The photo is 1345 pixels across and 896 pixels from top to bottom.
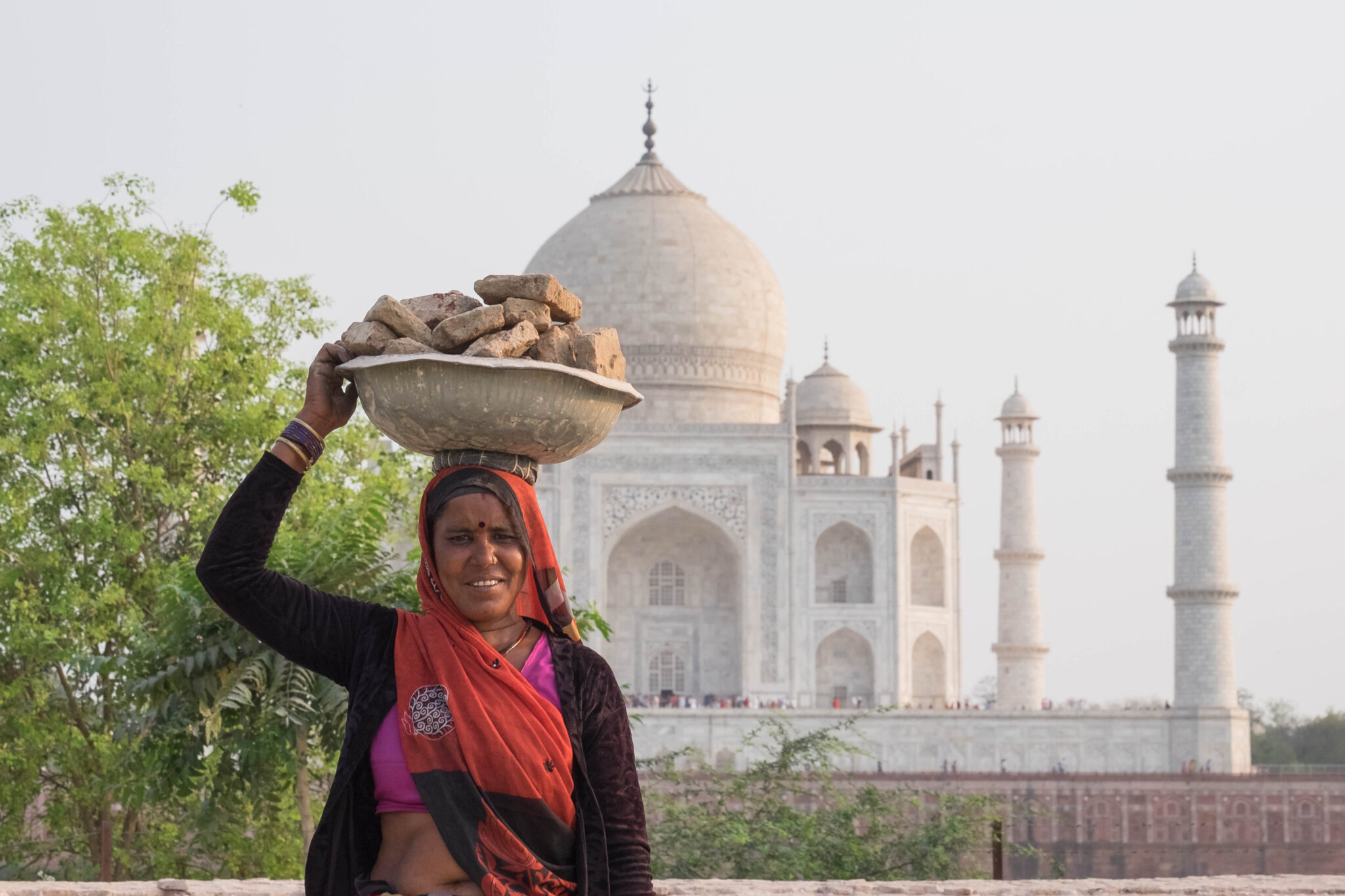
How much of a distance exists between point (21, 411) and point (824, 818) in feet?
15.1

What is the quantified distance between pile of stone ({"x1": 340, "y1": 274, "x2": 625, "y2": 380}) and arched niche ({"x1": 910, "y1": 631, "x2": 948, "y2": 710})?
2179cm

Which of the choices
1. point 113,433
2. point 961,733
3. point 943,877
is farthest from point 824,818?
point 961,733

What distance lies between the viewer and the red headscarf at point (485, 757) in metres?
2.01

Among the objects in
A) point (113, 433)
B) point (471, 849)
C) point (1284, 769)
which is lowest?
point (1284, 769)

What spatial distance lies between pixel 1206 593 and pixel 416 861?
63.9ft

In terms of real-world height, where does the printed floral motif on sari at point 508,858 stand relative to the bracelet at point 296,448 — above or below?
below

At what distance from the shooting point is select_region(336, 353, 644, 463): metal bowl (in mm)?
2146

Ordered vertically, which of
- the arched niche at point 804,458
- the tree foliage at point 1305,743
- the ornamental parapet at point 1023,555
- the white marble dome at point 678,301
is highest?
the white marble dome at point 678,301

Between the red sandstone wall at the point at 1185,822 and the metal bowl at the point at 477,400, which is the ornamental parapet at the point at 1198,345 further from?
the metal bowl at the point at 477,400

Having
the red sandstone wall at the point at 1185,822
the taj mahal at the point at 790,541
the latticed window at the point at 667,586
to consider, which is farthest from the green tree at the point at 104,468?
the latticed window at the point at 667,586

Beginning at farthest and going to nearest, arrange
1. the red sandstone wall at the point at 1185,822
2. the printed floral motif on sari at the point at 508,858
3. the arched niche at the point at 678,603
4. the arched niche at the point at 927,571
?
the arched niche at the point at 927,571, the arched niche at the point at 678,603, the red sandstone wall at the point at 1185,822, the printed floral motif on sari at the point at 508,858

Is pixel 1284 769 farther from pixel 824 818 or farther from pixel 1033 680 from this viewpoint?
pixel 824 818

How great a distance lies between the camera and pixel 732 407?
2509 centimetres

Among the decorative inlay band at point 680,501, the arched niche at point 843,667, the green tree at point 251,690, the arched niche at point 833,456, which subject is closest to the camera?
the green tree at point 251,690
